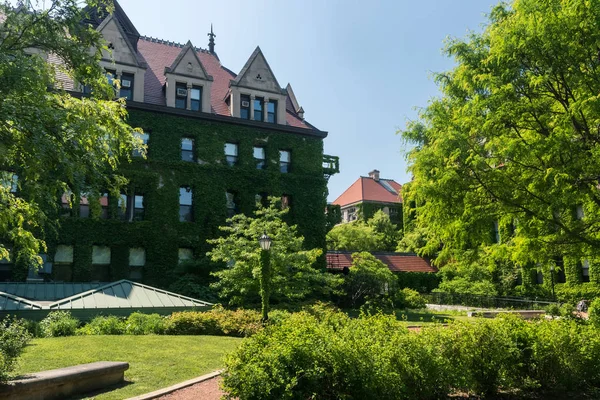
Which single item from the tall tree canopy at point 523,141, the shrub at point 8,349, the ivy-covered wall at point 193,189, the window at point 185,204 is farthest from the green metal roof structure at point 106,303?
the tall tree canopy at point 523,141

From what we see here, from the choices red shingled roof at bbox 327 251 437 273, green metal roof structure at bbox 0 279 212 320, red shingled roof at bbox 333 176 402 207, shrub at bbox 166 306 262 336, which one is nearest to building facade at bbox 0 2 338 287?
green metal roof structure at bbox 0 279 212 320

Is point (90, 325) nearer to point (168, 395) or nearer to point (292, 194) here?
point (168, 395)

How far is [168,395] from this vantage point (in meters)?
8.07

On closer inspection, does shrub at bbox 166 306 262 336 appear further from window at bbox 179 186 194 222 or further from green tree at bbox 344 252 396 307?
window at bbox 179 186 194 222

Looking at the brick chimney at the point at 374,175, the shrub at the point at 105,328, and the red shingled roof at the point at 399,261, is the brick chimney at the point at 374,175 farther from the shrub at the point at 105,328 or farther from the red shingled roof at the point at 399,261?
the shrub at the point at 105,328

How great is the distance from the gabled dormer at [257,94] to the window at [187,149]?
339 centimetres

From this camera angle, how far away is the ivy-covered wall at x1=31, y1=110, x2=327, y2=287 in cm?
2592

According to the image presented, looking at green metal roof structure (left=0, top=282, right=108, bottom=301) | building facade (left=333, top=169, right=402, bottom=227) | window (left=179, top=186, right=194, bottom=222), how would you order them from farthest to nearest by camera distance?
building facade (left=333, top=169, right=402, bottom=227) → window (left=179, top=186, right=194, bottom=222) → green metal roof structure (left=0, top=282, right=108, bottom=301)

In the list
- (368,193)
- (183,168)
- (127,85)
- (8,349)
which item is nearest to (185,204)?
(183,168)

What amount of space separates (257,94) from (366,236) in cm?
2201

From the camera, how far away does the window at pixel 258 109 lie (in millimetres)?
31344

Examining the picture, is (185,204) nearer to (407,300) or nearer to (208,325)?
(208,325)

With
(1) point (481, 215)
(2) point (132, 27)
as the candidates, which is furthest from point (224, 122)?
(1) point (481, 215)

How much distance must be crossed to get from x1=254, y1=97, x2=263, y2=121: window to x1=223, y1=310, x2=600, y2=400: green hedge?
2293cm
